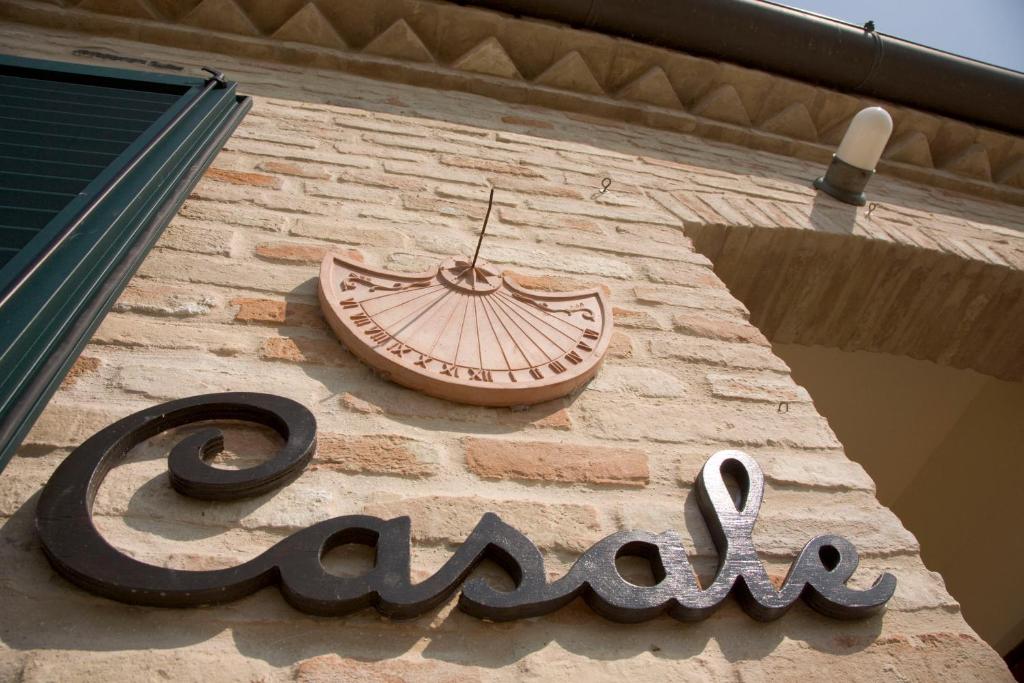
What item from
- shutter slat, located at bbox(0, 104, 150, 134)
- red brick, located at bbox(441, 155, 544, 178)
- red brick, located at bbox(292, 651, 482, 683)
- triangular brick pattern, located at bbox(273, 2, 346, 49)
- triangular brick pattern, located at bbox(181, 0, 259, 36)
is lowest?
red brick, located at bbox(292, 651, 482, 683)

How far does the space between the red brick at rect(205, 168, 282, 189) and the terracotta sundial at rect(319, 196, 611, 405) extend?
0.55m

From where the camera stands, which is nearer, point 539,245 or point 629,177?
point 539,245

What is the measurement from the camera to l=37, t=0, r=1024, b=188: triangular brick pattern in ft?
10.7

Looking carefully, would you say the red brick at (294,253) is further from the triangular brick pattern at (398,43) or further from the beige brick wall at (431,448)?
the triangular brick pattern at (398,43)

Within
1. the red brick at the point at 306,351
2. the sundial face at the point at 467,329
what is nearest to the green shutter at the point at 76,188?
the red brick at the point at 306,351

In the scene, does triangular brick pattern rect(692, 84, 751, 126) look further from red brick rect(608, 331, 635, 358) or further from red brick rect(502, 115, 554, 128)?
red brick rect(608, 331, 635, 358)

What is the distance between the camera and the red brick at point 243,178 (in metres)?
2.10

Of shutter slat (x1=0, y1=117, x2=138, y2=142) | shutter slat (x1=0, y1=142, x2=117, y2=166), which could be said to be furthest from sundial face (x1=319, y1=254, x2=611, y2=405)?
shutter slat (x1=0, y1=117, x2=138, y2=142)

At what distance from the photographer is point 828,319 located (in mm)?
3096

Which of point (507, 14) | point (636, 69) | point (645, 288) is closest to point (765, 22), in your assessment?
point (636, 69)

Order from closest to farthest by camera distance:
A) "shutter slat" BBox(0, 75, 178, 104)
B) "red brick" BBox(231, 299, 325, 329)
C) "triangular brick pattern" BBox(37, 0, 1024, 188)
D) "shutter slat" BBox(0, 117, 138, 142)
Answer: "red brick" BBox(231, 299, 325, 329)
"shutter slat" BBox(0, 117, 138, 142)
"shutter slat" BBox(0, 75, 178, 104)
"triangular brick pattern" BBox(37, 0, 1024, 188)

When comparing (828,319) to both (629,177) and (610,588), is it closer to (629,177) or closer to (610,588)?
(629,177)

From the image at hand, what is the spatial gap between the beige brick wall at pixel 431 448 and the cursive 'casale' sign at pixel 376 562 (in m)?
0.03

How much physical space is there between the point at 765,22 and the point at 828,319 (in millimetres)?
1531
